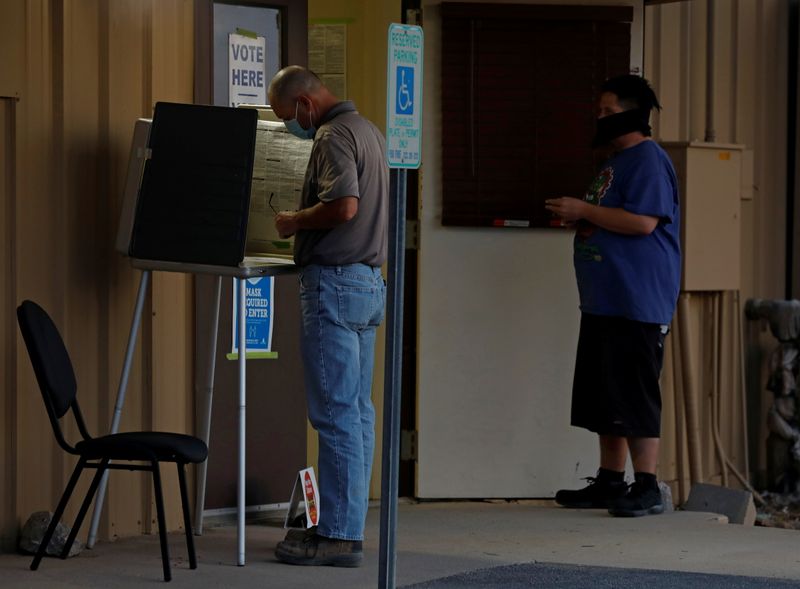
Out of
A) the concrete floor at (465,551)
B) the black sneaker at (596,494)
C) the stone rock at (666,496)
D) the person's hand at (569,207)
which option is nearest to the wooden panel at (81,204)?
the concrete floor at (465,551)

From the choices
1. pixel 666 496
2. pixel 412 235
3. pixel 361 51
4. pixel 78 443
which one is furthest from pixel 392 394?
pixel 666 496

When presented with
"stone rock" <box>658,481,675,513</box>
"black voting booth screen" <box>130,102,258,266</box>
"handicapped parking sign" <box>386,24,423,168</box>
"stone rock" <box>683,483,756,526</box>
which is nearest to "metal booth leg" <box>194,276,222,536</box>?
"black voting booth screen" <box>130,102,258,266</box>

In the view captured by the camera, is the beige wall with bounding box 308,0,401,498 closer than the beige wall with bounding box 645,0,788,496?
Yes

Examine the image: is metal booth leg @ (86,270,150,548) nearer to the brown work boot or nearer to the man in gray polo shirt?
the man in gray polo shirt

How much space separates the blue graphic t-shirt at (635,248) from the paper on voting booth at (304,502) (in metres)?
1.57

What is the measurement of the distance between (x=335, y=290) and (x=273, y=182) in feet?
2.86

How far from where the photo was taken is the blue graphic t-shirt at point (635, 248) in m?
6.95

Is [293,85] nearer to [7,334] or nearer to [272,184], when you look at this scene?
[272,184]

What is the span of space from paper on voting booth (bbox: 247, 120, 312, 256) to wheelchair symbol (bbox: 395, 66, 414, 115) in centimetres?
175

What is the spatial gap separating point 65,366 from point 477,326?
8.49ft

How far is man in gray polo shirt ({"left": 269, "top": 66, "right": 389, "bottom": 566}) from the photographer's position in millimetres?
5691

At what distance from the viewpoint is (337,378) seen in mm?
5738

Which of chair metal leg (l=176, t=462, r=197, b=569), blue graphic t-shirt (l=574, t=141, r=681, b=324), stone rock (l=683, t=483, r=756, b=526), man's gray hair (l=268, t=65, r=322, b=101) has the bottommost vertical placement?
stone rock (l=683, t=483, r=756, b=526)

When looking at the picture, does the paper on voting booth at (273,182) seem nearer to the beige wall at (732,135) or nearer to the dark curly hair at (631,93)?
the dark curly hair at (631,93)
